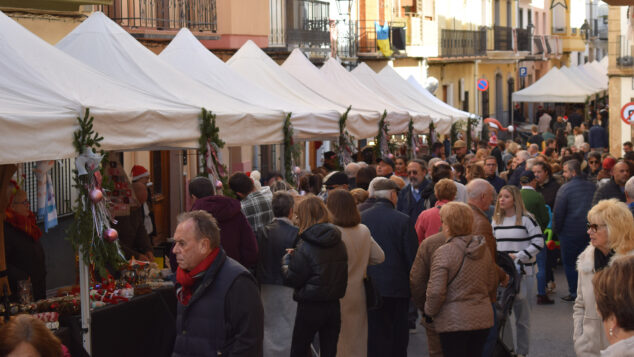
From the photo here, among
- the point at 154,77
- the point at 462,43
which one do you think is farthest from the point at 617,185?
the point at 462,43

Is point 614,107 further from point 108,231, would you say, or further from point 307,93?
point 108,231

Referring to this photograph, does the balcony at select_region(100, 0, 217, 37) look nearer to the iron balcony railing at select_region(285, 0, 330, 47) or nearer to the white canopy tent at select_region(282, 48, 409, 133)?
the white canopy tent at select_region(282, 48, 409, 133)

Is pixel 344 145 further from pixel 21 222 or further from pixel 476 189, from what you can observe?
pixel 21 222

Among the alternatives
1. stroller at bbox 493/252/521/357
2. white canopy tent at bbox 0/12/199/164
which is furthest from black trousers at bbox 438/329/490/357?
white canopy tent at bbox 0/12/199/164

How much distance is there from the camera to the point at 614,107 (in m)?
25.3

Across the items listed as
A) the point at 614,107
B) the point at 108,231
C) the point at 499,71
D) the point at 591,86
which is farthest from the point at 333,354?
the point at 499,71

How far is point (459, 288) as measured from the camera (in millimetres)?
6734

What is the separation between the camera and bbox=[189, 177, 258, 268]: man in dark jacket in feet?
24.7

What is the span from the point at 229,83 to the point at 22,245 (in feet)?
12.7

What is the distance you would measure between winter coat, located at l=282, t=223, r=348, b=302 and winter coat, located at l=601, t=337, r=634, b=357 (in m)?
3.38

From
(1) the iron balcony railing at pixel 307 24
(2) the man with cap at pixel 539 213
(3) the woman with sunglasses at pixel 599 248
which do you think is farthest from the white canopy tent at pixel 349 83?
(3) the woman with sunglasses at pixel 599 248

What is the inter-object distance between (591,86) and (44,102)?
28.3 m

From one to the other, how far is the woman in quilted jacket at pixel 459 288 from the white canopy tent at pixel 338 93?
735 cm

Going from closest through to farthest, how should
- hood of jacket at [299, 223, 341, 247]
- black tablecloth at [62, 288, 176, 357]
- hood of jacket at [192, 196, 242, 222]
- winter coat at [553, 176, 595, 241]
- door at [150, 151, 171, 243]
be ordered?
hood of jacket at [299, 223, 341, 247]
black tablecloth at [62, 288, 176, 357]
hood of jacket at [192, 196, 242, 222]
winter coat at [553, 176, 595, 241]
door at [150, 151, 171, 243]
